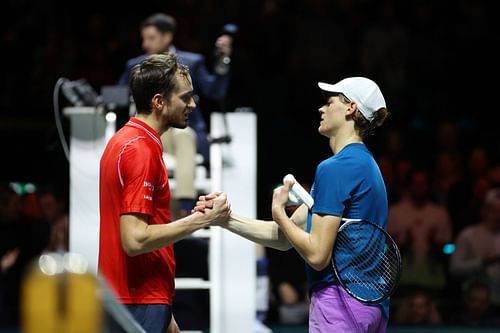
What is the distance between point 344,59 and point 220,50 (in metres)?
3.57

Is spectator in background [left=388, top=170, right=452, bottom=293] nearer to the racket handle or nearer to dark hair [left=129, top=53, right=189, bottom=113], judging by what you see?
the racket handle

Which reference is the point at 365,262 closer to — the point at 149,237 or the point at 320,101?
the point at 149,237

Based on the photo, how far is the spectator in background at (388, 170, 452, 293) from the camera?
9.00 m

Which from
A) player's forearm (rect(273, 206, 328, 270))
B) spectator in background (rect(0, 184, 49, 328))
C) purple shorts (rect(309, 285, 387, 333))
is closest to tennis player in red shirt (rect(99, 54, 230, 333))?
player's forearm (rect(273, 206, 328, 270))

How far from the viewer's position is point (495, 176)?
31.6 ft

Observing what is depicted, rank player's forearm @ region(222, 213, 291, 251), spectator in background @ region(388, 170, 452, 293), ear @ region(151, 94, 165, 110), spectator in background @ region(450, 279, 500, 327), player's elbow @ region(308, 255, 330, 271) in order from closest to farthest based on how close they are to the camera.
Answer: player's elbow @ region(308, 255, 330, 271) → ear @ region(151, 94, 165, 110) → player's forearm @ region(222, 213, 291, 251) → spectator in background @ region(450, 279, 500, 327) → spectator in background @ region(388, 170, 452, 293)

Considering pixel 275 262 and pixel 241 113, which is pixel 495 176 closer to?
pixel 275 262

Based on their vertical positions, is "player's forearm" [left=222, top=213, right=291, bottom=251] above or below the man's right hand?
below

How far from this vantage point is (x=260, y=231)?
454 centimetres

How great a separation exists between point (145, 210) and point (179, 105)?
0.51m

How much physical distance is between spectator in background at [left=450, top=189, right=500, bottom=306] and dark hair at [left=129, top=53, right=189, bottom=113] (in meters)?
5.18

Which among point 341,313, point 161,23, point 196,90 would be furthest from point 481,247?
point 341,313

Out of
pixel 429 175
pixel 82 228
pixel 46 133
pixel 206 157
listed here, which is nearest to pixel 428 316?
pixel 429 175

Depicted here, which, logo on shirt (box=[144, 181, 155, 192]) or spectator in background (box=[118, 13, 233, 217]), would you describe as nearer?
logo on shirt (box=[144, 181, 155, 192])
